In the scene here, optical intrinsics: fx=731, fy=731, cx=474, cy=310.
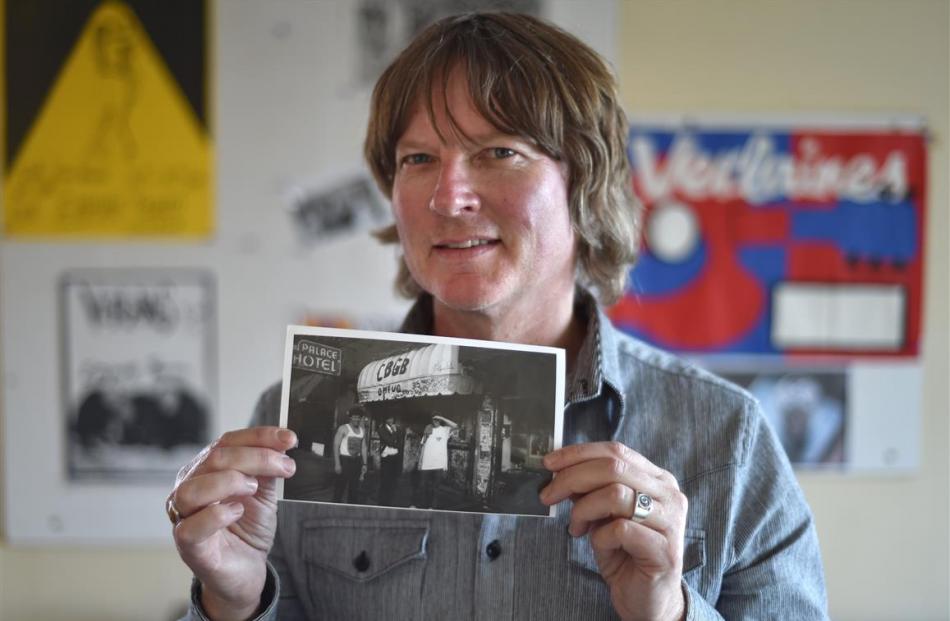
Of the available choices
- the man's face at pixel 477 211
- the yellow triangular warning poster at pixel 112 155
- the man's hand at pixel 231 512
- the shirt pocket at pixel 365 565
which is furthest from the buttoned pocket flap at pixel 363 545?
the yellow triangular warning poster at pixel 112 155

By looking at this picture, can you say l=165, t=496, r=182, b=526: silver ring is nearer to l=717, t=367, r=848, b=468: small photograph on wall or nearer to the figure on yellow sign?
the figure on yellow sign

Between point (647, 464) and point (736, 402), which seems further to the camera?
point (736, 402)

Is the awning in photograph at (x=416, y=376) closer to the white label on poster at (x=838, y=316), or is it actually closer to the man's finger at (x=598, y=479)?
the man's finger at (x=598, y=479)

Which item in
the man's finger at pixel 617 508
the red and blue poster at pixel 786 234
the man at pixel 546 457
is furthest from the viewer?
the red and blue poster at pixel 786 234

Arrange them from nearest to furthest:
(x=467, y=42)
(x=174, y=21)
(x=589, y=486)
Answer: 1. (x=589, y=486)
2. (x=467, y=42)
3. (x=174, y=21)

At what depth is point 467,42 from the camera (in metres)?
0.98

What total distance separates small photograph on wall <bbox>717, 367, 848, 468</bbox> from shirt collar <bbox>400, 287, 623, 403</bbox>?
0.91m

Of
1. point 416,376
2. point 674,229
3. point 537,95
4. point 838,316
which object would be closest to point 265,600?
point 416,376

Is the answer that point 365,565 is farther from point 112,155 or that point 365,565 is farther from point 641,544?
point 112,155

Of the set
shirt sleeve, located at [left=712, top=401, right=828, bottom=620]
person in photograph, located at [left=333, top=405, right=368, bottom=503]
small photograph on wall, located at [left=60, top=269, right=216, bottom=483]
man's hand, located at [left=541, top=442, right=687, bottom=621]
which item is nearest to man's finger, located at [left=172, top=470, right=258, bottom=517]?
person in photograph, located at [left=333, top=405, right=368, bottom=503]

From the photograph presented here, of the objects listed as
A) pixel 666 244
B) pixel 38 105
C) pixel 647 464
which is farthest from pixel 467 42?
pixel 38 105

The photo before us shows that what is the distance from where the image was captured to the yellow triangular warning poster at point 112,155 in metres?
1.83

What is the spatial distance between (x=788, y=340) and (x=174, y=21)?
173 centimetres

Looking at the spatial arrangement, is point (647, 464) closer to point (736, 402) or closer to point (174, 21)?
point (736, 402)
